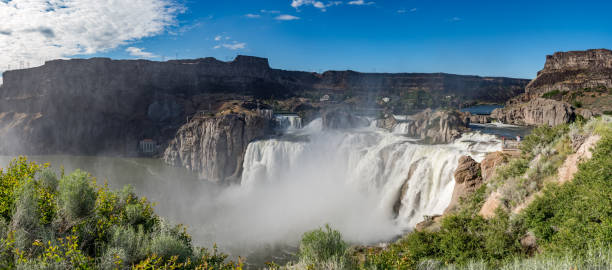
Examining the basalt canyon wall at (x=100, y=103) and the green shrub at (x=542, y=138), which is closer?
the green shrub at (x=542, y=138)

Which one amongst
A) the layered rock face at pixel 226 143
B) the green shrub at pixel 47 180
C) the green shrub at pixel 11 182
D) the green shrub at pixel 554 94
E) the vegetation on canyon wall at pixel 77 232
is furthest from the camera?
the green shrub at pixel 554 94

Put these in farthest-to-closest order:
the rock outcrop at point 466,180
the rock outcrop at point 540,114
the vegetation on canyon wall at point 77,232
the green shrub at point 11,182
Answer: the rock outcrop at point 540,114
the rock outcrop at point 466,180
the green shrub at point 11,182
the vegetation on canyon wall at point 77,232

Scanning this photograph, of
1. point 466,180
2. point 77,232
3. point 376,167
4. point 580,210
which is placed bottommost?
point 376,167

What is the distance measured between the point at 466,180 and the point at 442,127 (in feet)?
54.0

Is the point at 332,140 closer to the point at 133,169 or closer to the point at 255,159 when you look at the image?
the point at 255,159

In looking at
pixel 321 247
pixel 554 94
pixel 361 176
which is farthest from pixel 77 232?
pixel 554 94

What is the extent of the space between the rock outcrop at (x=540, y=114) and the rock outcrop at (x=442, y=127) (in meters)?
16.2

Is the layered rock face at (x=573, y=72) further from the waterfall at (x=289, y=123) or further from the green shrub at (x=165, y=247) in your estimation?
the green shrub at (x=165, y=247)

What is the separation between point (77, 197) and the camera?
25.3 feet

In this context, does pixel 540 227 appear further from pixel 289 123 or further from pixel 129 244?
pixel 289 123

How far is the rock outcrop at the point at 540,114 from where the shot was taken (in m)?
42.0

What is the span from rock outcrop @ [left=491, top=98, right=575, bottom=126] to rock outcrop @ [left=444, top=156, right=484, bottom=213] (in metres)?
30.2

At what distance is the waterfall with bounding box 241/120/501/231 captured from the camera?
22641 millimetres

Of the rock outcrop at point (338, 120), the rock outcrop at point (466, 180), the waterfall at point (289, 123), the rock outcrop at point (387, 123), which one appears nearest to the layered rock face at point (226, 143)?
the waterfall at point (289, 123)
